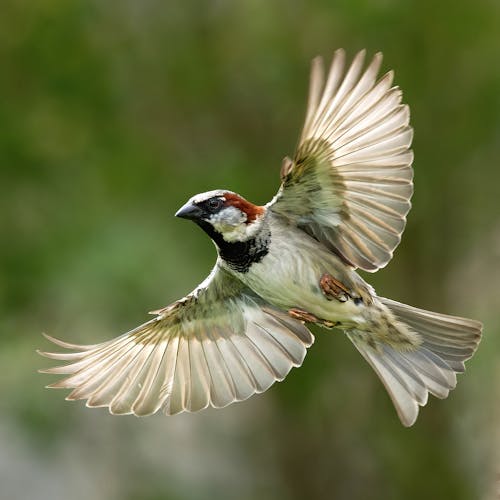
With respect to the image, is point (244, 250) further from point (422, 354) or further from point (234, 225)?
point (422, 354)

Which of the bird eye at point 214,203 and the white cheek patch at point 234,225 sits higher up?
the bird eye at point 214,203

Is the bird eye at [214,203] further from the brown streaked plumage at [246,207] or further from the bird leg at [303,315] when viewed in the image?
the bird leg at [303,315]

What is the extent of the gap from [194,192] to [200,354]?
3.33m

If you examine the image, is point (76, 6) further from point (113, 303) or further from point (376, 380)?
point (376, 380)

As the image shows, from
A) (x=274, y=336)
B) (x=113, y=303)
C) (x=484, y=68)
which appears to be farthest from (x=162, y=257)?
(x=274, y=336)

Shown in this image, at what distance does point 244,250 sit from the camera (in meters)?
3.44

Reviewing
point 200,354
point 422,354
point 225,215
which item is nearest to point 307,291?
point 225,215

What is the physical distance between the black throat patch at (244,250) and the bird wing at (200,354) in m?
0.30

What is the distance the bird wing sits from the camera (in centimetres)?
383

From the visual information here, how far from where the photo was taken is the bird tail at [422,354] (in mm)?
3676

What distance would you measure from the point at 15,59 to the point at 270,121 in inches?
69.9

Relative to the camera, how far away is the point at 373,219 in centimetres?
347

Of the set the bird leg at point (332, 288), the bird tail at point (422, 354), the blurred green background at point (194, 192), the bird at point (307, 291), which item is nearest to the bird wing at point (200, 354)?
the bird at point (307, 291)

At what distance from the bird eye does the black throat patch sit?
0.05 metres
